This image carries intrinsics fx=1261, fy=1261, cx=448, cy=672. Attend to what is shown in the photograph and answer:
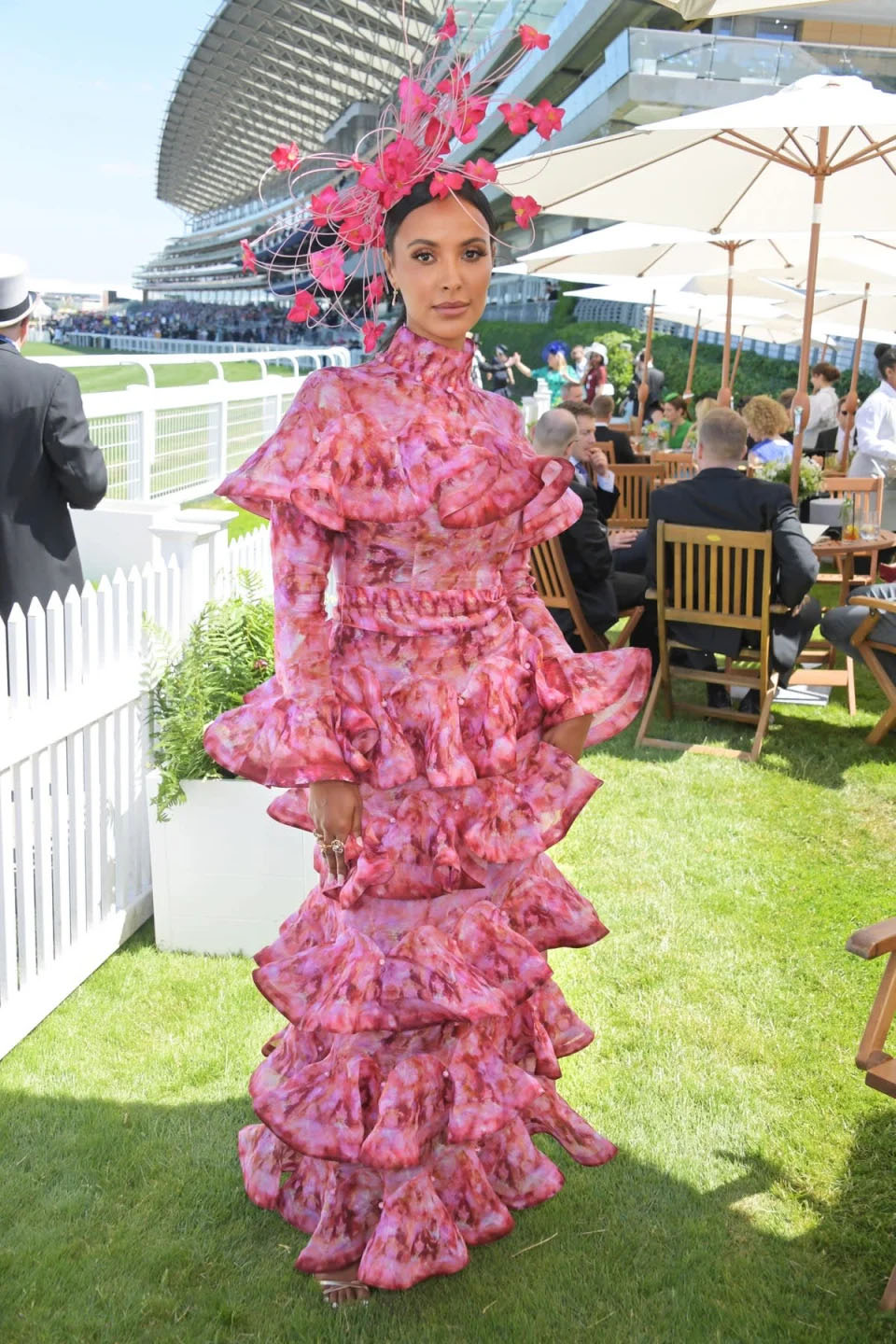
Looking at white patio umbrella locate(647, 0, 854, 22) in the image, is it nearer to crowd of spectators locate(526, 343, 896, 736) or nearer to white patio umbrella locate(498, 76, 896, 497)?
white patio umbrella locate(498, 76, 896, 497)

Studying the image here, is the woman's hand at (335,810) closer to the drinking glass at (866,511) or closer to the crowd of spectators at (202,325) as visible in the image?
the drinking glass at (866,511)

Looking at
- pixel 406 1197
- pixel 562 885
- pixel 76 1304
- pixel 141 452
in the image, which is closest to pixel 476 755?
pixel 562 885

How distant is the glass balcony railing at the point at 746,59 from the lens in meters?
29.5

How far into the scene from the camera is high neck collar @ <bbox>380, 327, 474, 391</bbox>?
2488 millimetres

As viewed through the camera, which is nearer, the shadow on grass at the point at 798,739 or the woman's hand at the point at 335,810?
the woman's hand at the point at 335,810

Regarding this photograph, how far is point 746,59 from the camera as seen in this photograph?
3102 centimetres

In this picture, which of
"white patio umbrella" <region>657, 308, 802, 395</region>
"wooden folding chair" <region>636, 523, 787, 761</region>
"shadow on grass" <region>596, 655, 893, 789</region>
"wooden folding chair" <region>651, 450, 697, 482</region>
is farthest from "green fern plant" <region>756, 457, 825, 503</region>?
"white patio umbrella" <region>657, 308, 802, 395</region>

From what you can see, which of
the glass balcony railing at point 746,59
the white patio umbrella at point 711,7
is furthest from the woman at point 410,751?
the glass balcony railing at point 746,59

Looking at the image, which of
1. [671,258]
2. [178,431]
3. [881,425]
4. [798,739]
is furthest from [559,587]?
[671,258]

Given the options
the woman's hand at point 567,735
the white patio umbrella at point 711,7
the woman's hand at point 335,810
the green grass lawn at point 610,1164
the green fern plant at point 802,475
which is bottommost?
the green grass lawn at point 610,1164

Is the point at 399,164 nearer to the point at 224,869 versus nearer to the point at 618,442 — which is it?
the point at 224,869

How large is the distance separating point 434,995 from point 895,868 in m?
3.20

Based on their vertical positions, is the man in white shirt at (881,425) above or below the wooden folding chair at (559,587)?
above

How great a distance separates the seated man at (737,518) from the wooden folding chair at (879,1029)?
384 cm
